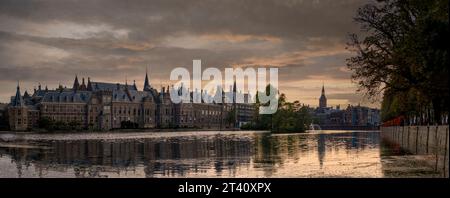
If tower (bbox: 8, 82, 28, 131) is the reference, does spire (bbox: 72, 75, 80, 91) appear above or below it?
above

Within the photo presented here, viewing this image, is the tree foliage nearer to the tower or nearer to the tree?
the tower

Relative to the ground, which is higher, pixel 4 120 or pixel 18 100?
pixel 18 100

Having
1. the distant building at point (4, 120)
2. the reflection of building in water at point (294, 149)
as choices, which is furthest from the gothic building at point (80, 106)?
the reflection of building in water at point (294, 149)

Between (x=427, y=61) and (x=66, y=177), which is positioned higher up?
(x=427, y=61)

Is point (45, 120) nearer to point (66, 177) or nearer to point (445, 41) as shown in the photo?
point (66, 177)

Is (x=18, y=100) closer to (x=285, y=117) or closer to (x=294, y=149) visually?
(x=285, y=117)

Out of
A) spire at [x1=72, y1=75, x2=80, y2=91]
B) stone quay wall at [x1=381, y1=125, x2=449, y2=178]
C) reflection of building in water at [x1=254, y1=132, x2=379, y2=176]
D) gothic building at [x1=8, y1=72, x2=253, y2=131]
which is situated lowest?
reflection of building in water at [x1=254, y1=132, x2=379, y2=176]

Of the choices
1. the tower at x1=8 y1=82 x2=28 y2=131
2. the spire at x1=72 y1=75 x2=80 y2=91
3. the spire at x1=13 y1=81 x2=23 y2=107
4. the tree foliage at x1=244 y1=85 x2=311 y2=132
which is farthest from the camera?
Result: the spire at x1=72 y1=75 x2=80 y2=91

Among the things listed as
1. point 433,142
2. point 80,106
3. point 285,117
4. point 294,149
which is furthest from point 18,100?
point 433,142

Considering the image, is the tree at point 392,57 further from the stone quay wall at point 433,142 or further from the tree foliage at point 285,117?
the tree foliage at point 285,117

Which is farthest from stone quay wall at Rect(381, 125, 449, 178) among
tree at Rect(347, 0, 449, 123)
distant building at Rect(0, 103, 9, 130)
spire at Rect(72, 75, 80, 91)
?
spire at Rect(72, 75, 80, 91)
